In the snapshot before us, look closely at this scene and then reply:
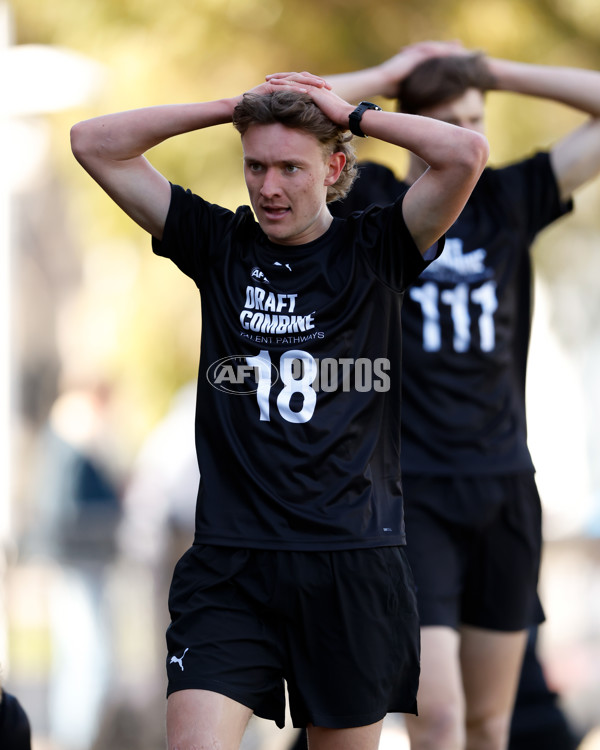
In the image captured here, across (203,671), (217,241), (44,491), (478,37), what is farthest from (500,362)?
(44,491)

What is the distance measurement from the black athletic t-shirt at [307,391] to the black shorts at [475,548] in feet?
3.33

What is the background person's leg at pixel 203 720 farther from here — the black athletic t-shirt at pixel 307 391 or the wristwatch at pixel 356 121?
the wristwatch at pixel 356 121

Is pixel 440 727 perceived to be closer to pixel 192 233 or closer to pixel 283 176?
pixel 192 233

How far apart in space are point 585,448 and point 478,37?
12.9 ft

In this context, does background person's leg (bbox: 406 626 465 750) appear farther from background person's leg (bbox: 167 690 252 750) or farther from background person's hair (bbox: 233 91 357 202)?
background person's hair (bbox: 233 91 357 202)

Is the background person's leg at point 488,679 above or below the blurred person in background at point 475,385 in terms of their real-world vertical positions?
below

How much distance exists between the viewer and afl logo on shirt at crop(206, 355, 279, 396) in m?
3.76

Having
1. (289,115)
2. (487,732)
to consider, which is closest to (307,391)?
(289,115)

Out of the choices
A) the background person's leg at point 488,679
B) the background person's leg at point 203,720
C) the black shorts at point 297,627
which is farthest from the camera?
the background person's leg at point 488,679

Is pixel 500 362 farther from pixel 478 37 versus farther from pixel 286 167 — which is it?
pixel 478 37

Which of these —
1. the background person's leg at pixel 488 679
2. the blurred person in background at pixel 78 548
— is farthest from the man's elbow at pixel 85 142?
the blurred person in background at pixel 78 548

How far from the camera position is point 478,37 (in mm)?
10664

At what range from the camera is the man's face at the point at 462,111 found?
491 centimetres

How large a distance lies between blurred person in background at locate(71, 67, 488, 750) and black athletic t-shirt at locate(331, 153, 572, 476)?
39.2 inches
